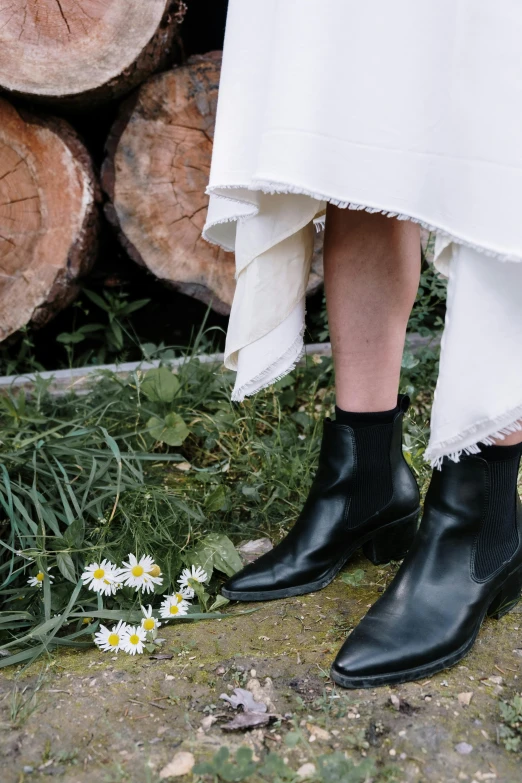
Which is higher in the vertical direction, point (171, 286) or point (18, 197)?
point (18, 197)

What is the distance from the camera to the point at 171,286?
2.06 metres

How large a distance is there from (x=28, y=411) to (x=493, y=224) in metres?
1.28

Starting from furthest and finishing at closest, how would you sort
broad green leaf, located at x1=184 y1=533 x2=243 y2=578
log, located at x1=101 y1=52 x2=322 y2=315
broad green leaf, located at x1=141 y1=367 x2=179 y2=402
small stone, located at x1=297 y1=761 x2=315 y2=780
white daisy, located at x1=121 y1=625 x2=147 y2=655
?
log, located at x1=101 y1=52 x2=322 y2=315
broad green leaf, located at x1=141 y1=367 x2=179 y2=402
broad green leaf, located at x1=184 y1=533 x2=243 y2=578
white daisy, located at x1=121 y1=625 x2=147 y2=655
small stone, located at x1=297 y1=761 x2=315 y2=780

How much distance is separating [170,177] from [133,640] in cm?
136

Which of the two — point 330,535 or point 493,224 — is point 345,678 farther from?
point 493,224

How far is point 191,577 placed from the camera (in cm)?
121

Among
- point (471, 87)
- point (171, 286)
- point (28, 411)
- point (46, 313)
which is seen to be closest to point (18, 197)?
point (46, 313)

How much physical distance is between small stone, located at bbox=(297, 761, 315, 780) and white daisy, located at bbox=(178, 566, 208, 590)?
448mm

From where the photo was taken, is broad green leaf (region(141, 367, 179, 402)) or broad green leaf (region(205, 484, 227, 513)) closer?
broad green leaf (region(205, 484, 227, 513))

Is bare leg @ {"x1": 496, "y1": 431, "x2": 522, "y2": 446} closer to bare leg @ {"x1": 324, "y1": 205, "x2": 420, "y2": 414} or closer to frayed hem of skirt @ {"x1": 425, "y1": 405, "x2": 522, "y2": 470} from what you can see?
frayed hem of skirt @ {"x1": 425, "y1": 405, "x2": 522, "y2": 470}

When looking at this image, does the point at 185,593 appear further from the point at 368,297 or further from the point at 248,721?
the point at 368,297

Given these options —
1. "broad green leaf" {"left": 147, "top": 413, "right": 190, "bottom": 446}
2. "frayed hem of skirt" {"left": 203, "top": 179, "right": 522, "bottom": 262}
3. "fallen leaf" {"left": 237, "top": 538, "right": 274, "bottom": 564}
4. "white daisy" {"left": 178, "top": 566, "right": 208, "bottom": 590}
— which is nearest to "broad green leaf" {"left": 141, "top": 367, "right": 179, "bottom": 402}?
"broad green leaf" {"left": 147, "top": 413, "right": 190, "bottom": 446}

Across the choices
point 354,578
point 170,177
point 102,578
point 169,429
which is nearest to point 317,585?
point 354,578

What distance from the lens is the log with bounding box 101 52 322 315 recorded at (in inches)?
75.0
